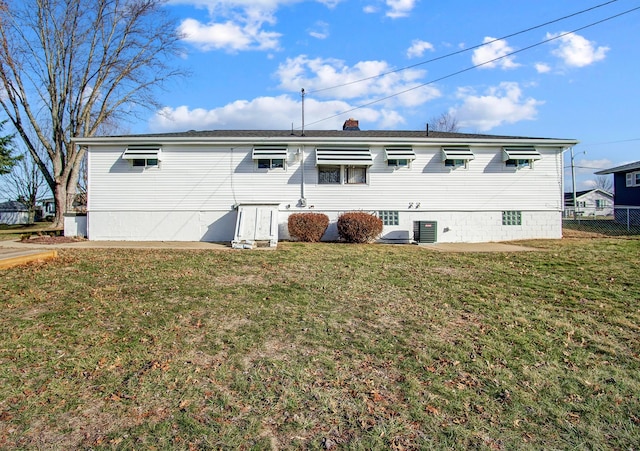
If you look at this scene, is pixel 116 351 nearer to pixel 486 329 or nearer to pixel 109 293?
pixel 109 293

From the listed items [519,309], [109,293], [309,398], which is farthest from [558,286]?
[109,293]

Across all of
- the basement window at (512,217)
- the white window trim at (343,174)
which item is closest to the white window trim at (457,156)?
the basement window at (512,217)

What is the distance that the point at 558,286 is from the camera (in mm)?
5996

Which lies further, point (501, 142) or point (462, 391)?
point (501, 142)

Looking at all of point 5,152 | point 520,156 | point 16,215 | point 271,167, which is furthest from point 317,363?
point 16,215

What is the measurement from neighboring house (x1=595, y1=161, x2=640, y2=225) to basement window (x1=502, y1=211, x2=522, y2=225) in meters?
8.75

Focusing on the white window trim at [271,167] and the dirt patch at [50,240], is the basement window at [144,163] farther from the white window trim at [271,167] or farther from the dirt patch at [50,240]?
the white window trim at [271,167]

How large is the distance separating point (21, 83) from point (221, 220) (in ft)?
51.4

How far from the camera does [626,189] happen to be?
800 inches

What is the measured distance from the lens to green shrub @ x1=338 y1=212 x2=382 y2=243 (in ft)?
40.3

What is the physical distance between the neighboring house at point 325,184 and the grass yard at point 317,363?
6.73 m

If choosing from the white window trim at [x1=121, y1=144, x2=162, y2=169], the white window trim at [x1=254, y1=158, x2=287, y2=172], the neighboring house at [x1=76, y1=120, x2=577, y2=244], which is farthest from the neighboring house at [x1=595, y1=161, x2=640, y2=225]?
the white window trim at [x1=121, y1=144, x2=162, y2=169]

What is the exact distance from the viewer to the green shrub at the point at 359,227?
1230cm

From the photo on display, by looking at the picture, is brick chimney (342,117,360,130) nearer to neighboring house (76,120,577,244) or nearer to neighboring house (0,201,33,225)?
neighboring house (76,120,577,244)
